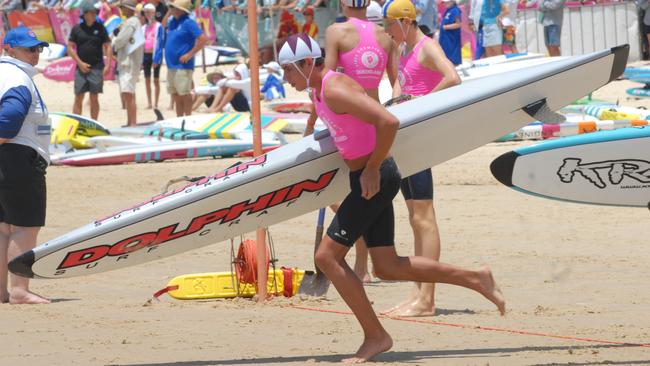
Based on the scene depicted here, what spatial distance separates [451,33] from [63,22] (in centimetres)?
1359

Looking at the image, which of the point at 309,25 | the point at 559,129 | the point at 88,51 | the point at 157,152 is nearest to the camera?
the point at 559,129

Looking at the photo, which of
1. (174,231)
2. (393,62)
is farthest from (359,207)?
(393,62)

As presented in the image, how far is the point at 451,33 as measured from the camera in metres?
19.2

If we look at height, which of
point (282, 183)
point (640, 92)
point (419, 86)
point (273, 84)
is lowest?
point (640, 92)

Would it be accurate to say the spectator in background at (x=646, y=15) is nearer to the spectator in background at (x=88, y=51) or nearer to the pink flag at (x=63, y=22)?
the spectator in background at (x=88, y=51)

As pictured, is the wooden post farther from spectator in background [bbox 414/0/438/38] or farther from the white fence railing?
the white fence railing

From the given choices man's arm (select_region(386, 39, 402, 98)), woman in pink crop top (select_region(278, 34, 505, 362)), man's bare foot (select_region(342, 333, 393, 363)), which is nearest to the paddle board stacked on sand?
man's arm (select_region(386, 39, 402, 98))

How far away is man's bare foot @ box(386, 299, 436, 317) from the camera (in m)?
7.41

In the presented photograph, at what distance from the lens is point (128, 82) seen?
19.0 m

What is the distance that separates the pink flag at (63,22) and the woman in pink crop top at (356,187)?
80.0ft

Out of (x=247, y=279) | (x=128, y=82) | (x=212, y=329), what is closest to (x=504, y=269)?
(x=247, y=279)

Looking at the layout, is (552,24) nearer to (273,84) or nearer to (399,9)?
(273,84)

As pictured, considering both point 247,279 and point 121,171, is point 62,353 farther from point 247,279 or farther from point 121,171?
point 121,171

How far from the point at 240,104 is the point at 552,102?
1329cm
